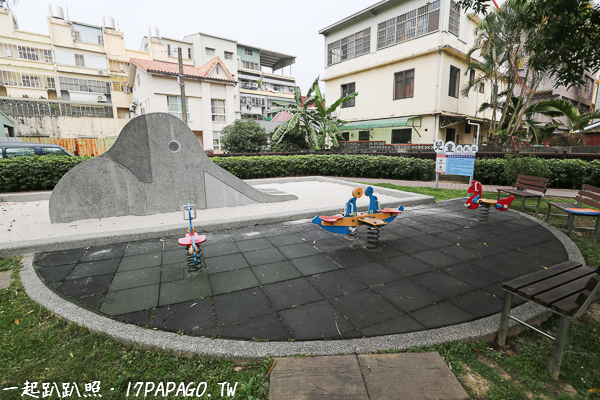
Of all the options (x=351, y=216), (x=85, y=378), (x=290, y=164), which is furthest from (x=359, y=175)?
(x=85, y=378)

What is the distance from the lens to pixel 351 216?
4.92 meters

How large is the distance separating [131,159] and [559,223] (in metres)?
9.50

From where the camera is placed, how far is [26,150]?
1123cm

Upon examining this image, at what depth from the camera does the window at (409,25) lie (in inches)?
778

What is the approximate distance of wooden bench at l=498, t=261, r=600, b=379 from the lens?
2.09 meters

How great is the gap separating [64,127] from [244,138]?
23.6 m

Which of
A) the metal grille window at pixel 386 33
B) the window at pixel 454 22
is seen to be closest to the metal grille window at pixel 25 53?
the metal grille window at pixel 386 33

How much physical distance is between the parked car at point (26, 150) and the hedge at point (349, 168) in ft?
5.32

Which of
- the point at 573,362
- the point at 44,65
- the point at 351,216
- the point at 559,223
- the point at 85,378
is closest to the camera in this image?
the point at 85,378

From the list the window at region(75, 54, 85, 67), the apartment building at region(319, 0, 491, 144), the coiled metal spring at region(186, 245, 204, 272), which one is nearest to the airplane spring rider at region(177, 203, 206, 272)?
the coiled metal spring at region(186, 245, 204, 272)

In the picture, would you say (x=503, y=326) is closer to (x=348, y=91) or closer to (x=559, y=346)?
(x=559, y=346)

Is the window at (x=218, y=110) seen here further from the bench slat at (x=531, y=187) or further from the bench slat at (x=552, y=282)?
the bench slat at (x=552, y=282)

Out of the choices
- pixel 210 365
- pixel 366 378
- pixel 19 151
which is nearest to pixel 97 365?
pixel 210 365

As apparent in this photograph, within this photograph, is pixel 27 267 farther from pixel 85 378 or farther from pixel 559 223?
pixel 559 223
